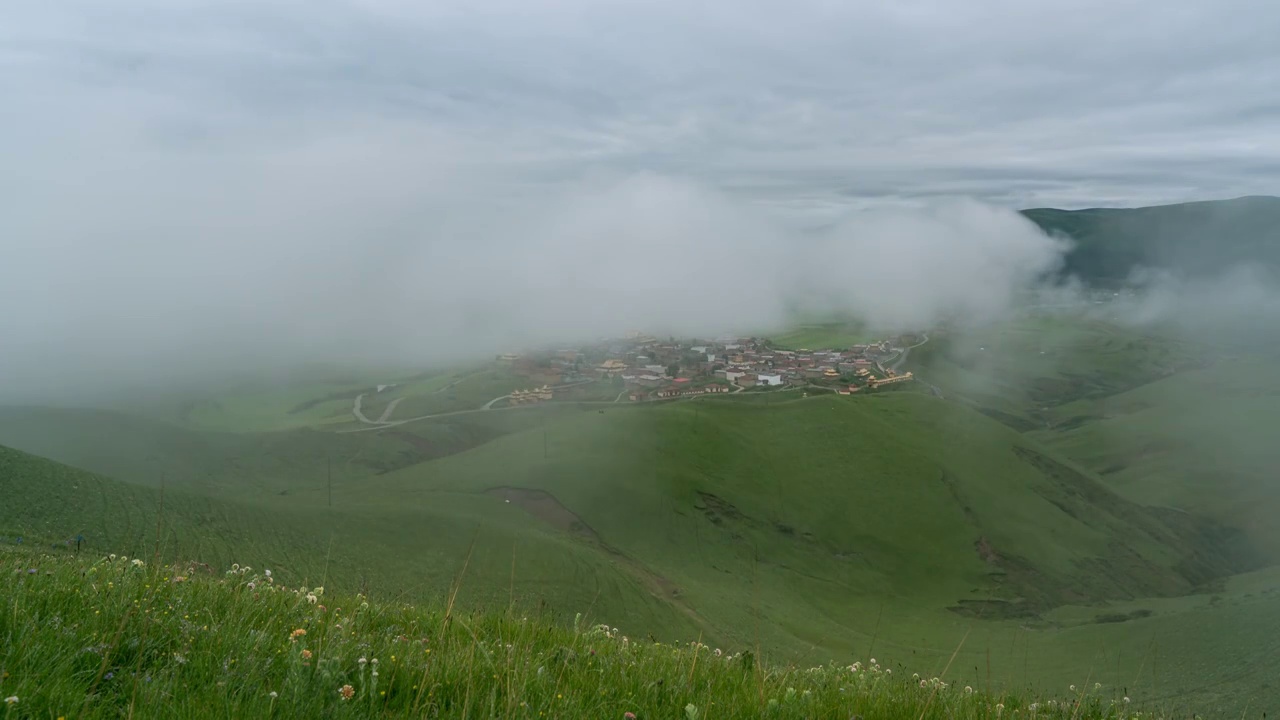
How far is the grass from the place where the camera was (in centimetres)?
278

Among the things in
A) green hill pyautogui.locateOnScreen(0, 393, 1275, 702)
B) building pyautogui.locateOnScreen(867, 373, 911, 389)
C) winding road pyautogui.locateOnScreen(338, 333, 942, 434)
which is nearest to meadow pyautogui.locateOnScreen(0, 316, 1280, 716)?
green hill pyautogui.locateOnScreen(0, 393, 1275, 702)

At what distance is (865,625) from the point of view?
53.9 metres

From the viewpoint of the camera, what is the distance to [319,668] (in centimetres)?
300

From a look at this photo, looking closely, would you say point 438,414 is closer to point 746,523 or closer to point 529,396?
point 529,396

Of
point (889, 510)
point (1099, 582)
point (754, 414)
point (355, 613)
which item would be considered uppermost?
point (355, 613)

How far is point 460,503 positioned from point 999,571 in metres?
52.3

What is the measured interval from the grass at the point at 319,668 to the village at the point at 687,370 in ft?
346

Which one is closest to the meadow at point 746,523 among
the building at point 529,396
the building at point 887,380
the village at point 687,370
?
the building at point 529,396

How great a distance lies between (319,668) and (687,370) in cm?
13644

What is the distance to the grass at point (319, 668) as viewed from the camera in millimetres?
2783

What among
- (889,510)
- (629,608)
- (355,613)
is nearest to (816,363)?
(889,510)

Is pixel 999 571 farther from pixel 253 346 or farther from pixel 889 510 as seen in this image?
pixel 253 346

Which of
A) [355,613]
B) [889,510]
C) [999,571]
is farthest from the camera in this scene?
[889,510]

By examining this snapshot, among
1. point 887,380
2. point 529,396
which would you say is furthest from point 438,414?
point 887,380
